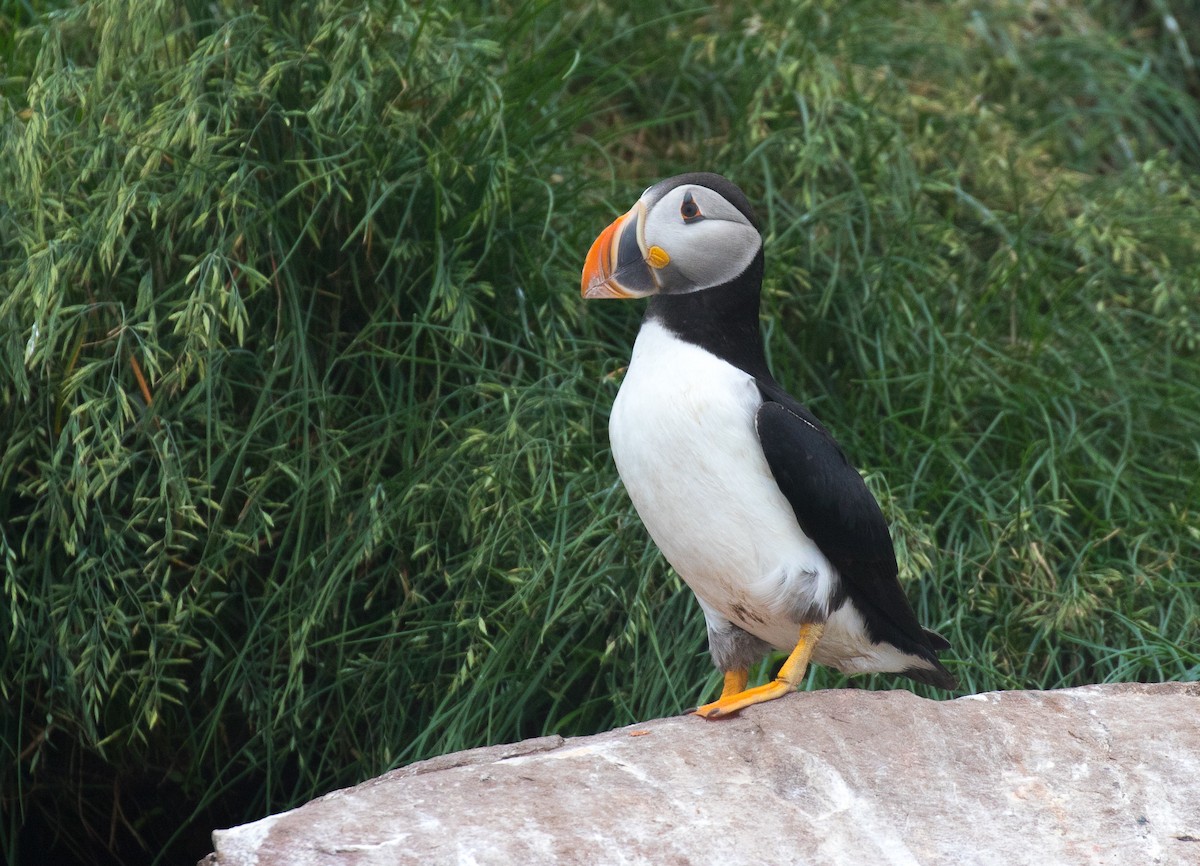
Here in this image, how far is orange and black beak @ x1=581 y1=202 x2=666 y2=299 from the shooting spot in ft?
9.11

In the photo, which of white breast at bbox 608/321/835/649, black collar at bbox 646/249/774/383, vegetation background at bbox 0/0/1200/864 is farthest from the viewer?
vegetation background at bbox 0/0/1200/864

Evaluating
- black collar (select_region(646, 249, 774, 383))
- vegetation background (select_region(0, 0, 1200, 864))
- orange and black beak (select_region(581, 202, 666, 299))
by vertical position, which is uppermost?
orange and black beak (select_region(581, 202, 666, 299))

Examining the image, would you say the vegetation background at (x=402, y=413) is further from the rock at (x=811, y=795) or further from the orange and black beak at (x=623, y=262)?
the orange and black beak at (x=623, y=262)

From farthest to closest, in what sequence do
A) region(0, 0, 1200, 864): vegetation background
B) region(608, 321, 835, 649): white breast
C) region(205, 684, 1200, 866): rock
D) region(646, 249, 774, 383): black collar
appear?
region(0, 0, 1200, 864): vegetation background
region(646, 249, 774, 383): black collar
region(608, 321, 835, 649): white breast
region(205, 684, 1200, 866): rock

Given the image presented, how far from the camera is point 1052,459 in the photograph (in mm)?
3779

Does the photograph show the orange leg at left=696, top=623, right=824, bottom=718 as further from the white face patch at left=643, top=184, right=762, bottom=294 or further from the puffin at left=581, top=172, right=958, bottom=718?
the white face patch at left=643, top=184, right=762, bottom=294

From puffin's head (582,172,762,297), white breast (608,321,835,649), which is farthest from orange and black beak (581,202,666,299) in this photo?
white breast (608,321,835,649)

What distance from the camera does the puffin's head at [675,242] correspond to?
2.77 meters

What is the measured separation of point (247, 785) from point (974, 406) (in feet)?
7.91

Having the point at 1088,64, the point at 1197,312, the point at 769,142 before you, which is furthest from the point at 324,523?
the point at 1088,64

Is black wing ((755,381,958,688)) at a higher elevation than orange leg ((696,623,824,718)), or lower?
higher

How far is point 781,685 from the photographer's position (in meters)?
2.81

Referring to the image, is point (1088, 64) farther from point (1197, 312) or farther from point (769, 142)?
point (769, 142)

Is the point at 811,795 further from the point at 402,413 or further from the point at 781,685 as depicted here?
the point at 402,413
